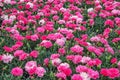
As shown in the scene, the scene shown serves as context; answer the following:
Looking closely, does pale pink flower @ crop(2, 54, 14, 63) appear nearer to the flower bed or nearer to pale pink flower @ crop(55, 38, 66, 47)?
→ the flower bed

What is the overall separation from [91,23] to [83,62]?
4.26ft

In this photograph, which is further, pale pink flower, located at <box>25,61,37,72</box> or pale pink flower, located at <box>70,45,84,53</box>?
pale pink flower, located at <box>70,45,84,53</box>

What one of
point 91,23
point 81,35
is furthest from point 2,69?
point 91,23

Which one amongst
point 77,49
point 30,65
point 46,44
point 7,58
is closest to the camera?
point 30,65

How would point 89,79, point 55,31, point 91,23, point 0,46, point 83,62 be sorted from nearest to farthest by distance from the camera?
point 89,79 < point 83,62 < point 0,46 < point 55,31 < point 91,23

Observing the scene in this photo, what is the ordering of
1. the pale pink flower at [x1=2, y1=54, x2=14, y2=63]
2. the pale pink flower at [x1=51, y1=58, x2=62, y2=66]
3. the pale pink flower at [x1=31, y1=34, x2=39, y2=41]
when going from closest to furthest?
the pale pink flower at [x1=51, y1=58, x2=62, y2=66] < the pale pink flower at [x1=2, y1=54, x2=14, y2=63] < the pale pink flower at [x1=31, y1=34, x2=39, y2=41]

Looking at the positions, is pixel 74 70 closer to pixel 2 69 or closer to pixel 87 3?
pixel 2 69

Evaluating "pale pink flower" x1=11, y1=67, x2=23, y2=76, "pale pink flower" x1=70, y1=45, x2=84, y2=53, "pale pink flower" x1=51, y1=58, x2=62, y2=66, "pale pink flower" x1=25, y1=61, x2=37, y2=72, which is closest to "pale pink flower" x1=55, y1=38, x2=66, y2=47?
"pale pink flower" x1=70, y1=45, x2=84, y2=53

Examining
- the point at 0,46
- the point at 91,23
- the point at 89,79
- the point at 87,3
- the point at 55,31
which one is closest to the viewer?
the point at 89,79

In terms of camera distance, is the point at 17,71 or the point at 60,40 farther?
the point at 60,40

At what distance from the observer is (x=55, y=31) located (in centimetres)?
480

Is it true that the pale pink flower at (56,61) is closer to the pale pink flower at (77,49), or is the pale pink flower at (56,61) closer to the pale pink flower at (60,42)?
the pale pink flower at (77,49)

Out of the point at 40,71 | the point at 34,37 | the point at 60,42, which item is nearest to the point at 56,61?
the point at 40,71

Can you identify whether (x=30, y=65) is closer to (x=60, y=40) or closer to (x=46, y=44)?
(x=46, y=44)
